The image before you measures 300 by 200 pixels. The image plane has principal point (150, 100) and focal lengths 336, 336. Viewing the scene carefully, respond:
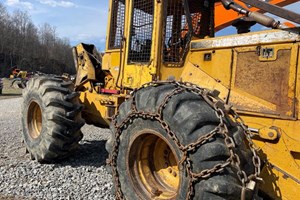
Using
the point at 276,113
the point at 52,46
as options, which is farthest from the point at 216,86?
the point at 52,46

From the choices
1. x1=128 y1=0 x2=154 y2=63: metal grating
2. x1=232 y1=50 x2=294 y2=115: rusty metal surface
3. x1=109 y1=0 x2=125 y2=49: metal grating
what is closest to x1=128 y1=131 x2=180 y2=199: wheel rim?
x1=232 y1=50 x2=294 y2=115: rusty metal surface

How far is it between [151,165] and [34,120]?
3.45 metres

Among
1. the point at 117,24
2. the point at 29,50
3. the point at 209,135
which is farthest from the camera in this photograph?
the point at 29,50

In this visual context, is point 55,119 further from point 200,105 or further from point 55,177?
point 200,105

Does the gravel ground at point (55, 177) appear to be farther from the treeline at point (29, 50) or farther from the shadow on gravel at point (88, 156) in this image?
the treeline at point (29, 50)

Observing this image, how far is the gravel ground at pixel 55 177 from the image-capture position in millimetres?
4312

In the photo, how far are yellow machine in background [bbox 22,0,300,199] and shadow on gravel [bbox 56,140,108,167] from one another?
0.56m

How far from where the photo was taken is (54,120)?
5.23 metres

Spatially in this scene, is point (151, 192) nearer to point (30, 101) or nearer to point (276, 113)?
point (276, 113)

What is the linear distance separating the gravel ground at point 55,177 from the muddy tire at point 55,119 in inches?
9.8

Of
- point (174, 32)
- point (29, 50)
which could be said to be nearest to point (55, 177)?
point (174, 32)

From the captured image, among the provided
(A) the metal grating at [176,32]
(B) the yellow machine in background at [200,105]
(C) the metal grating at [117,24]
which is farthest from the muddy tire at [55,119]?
(A) the metal grating at [176,32]

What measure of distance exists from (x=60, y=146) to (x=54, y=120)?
42 centimetres

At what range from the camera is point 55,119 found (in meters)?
5.23
